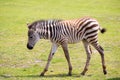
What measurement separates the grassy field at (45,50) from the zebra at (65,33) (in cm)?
68

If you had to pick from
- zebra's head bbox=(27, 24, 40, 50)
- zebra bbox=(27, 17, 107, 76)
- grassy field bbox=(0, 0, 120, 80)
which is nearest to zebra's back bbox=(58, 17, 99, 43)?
zebra bbox=(27, 17, 107, 76)

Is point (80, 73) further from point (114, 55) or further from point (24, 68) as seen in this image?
point (114, 55)

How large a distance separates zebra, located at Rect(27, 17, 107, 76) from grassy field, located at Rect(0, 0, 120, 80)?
2.21ft

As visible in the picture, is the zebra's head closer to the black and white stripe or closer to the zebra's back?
the black and white stripe

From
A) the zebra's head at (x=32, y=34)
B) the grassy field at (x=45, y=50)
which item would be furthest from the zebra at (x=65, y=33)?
the grassy field at (x=45, y=50)

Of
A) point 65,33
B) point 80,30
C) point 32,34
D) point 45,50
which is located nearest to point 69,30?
point 65,33

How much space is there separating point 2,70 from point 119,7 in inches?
988

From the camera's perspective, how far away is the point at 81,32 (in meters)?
12.5

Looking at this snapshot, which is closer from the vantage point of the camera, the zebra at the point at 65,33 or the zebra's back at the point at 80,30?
the zebra at the point at 65,33

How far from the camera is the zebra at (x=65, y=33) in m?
12.0

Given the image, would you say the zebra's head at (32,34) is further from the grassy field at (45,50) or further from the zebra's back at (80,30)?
the grassy field at (45,50)

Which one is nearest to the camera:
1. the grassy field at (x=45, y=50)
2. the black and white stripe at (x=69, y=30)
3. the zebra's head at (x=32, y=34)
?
the zebra's head at (x=32, y=34)

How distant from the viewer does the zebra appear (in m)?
12.0

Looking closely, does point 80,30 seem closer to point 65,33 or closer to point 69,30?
point 69,30
